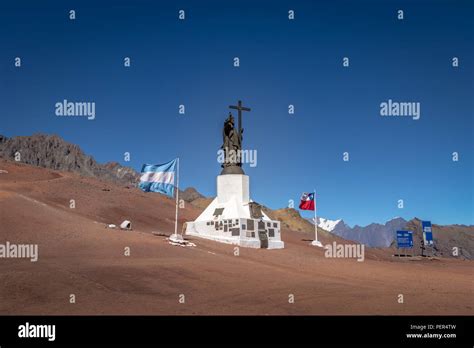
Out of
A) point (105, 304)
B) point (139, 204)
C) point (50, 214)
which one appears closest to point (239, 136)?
point (50, 214)

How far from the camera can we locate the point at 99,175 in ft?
360

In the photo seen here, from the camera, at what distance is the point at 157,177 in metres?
24.3

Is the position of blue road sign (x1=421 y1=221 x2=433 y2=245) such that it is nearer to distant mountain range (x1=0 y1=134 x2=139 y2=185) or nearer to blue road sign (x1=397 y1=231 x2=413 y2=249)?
blue road sign (x1=397 y1=231 x2=413 y2=249)

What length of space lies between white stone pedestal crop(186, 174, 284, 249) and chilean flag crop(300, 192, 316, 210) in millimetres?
7073

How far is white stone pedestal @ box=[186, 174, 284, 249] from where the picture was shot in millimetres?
29344

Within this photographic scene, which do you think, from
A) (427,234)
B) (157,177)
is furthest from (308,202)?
(157,177)

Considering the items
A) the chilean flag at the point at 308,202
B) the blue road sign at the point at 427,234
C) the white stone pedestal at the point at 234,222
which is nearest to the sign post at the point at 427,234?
the blue road sign at the point at 427,234

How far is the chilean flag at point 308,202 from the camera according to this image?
127ft

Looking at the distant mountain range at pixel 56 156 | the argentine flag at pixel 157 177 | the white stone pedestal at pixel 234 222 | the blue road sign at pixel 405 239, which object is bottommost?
the blue road sign at pixel 405 239

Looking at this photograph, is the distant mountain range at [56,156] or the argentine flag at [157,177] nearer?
the argentine flag at [157,177]

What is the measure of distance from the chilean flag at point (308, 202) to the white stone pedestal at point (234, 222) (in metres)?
7.07

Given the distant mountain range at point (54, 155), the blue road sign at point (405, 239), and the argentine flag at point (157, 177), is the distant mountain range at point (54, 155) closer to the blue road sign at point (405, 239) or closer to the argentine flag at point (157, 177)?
the blue road sign at point (405, 239)

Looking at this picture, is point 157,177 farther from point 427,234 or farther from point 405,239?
point 427,234
